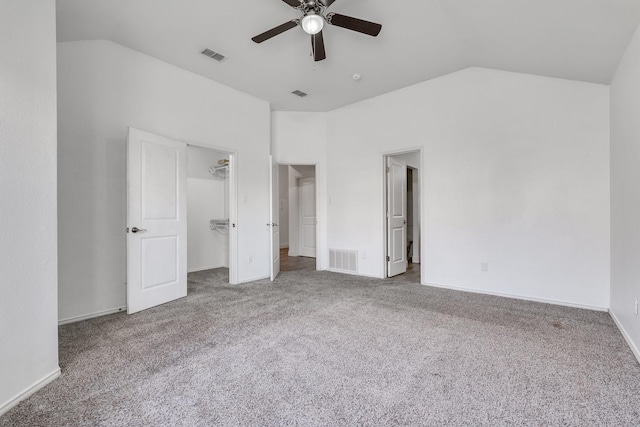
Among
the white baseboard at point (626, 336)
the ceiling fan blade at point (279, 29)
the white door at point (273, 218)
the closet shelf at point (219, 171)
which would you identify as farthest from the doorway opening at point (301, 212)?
the white baseboard at point (626, 336)

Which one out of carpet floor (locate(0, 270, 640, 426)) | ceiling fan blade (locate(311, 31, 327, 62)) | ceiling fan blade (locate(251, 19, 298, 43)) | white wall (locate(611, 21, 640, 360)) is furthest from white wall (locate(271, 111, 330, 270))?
white wall (locate(611, 21, 640, 360))

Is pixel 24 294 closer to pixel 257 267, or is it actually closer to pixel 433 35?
pixel 257 267

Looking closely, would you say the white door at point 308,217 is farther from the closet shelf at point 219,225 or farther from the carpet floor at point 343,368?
the carpet floor at point 343,368

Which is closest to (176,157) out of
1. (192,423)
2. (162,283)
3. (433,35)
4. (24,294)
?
(162,283)

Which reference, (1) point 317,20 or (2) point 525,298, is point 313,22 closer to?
(1) point 317,20

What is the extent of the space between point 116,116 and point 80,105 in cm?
31

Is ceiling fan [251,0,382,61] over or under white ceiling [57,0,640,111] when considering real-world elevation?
under

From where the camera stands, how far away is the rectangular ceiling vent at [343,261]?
16.9 feet

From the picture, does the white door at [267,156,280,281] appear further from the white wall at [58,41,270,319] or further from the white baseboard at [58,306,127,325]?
the white baseboard at [58,306,127,325]

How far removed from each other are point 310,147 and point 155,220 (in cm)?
304

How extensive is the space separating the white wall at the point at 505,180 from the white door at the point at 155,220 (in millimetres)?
2885

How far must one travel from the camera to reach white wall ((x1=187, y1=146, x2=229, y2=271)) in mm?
5551

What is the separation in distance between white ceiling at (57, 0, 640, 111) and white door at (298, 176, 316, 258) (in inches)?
154

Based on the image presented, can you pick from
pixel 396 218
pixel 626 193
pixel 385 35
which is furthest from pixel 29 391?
pixel 396 218
